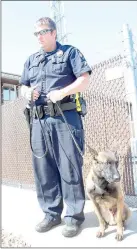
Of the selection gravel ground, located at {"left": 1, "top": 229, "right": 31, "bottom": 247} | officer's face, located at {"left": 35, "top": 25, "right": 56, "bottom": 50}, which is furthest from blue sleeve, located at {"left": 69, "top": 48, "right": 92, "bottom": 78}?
gravel ground, located at {"left": 1, "top": 229, "right": 31, "bottom": 247}

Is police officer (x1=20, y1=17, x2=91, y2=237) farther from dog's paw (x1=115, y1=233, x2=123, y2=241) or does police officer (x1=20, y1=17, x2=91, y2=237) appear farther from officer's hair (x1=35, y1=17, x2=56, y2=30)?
dog's paw (x1=115, y1=233, x2=123, y2=241)

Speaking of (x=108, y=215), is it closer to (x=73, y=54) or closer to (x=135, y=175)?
(x=135, y=175)

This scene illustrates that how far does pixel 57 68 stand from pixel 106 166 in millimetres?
976

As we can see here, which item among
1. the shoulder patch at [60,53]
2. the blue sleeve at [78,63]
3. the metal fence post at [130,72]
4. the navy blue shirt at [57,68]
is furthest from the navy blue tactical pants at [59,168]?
the metal fence post at [130,72]

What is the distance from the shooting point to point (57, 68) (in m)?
2.30

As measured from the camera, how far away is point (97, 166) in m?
2.12

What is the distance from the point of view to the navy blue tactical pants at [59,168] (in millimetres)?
2279

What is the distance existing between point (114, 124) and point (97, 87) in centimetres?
54

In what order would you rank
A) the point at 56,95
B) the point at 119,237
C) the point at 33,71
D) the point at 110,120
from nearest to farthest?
the point at 119,237 < the point at 56,95 < the point at 33,71 < the point at 110,120

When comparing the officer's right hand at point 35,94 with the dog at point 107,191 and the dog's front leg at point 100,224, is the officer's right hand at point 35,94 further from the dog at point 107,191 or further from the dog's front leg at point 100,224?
the dog's front leg at point 100,224

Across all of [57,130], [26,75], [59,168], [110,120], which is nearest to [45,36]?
[26,75]

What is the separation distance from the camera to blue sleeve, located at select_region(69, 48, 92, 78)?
221 cm

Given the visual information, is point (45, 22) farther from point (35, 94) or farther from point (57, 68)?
point (35, 94)

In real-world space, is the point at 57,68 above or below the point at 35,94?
above
